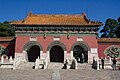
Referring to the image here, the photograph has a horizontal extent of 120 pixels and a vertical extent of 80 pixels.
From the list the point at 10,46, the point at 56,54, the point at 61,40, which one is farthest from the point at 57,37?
the point at 10,46

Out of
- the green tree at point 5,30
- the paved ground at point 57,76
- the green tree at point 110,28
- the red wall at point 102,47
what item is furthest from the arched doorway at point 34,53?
the green tree at point 110,28

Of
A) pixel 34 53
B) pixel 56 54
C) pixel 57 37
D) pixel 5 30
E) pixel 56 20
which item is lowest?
pixel 56 54

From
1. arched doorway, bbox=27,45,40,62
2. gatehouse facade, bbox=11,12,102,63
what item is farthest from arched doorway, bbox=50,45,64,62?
gatehouse facade, bbox=11,12,102,63

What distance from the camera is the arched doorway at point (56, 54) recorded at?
28031 mm

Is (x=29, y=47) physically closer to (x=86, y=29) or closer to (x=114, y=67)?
(x=86, y=29)

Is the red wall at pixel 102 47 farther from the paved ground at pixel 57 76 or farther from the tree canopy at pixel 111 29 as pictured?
the tree canopy at pixel 111 29

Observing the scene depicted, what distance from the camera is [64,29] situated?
25891mm

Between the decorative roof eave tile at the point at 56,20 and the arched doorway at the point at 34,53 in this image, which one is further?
the arched doorway at the point at 34,53

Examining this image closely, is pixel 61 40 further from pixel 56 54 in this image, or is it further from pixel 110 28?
pixel 110 28

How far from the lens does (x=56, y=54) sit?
2836 centimetres

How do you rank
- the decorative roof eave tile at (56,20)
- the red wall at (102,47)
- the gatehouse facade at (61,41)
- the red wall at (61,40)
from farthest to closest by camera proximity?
1. the red wall at (102,47)
2. the decorative roof eave tile at (56,20)
3. the red wall at (61,40)
4. the gatehouse facade at (61,41)

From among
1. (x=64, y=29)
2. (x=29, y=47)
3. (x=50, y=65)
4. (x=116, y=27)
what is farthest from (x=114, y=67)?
(x=116, y=27)

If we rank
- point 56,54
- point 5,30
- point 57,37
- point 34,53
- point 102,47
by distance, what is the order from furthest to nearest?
point 5,30 → point 56,54 → point 34,53 → point 102,47 → point 57,37

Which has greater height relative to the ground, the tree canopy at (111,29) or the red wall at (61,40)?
the tree canopy at (111,29)
